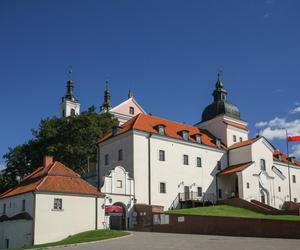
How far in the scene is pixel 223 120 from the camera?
52344 mm

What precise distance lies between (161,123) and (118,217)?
12.1m

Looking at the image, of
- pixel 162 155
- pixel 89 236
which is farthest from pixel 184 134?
pixel 89 236

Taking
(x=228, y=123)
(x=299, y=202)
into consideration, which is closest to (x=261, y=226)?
(x=228, y=123)

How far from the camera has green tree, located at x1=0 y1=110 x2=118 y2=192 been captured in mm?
49062

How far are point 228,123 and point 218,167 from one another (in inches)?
244

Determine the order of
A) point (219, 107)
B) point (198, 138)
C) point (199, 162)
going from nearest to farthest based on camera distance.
Result: point (199, 162)
point (198, 138)
point (219, 107)

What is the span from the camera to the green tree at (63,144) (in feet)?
161

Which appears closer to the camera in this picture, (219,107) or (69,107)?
(219,107)

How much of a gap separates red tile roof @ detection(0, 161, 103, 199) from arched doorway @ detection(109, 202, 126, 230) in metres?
3.10

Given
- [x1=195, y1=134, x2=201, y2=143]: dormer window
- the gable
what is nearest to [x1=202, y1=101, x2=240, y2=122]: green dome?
[x1=195, y1=134, x2=201, y2=143]: dormer window

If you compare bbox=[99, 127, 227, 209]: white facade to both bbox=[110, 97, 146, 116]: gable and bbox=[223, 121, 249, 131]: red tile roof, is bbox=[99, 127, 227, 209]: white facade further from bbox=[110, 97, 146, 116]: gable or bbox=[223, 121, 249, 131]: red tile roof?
bbox=[110, 97, 146, 116]: gable

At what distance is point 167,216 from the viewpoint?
33.3 metres

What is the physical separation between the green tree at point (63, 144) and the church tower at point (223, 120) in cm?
1177

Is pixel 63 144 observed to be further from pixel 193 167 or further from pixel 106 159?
pixel 193 167
